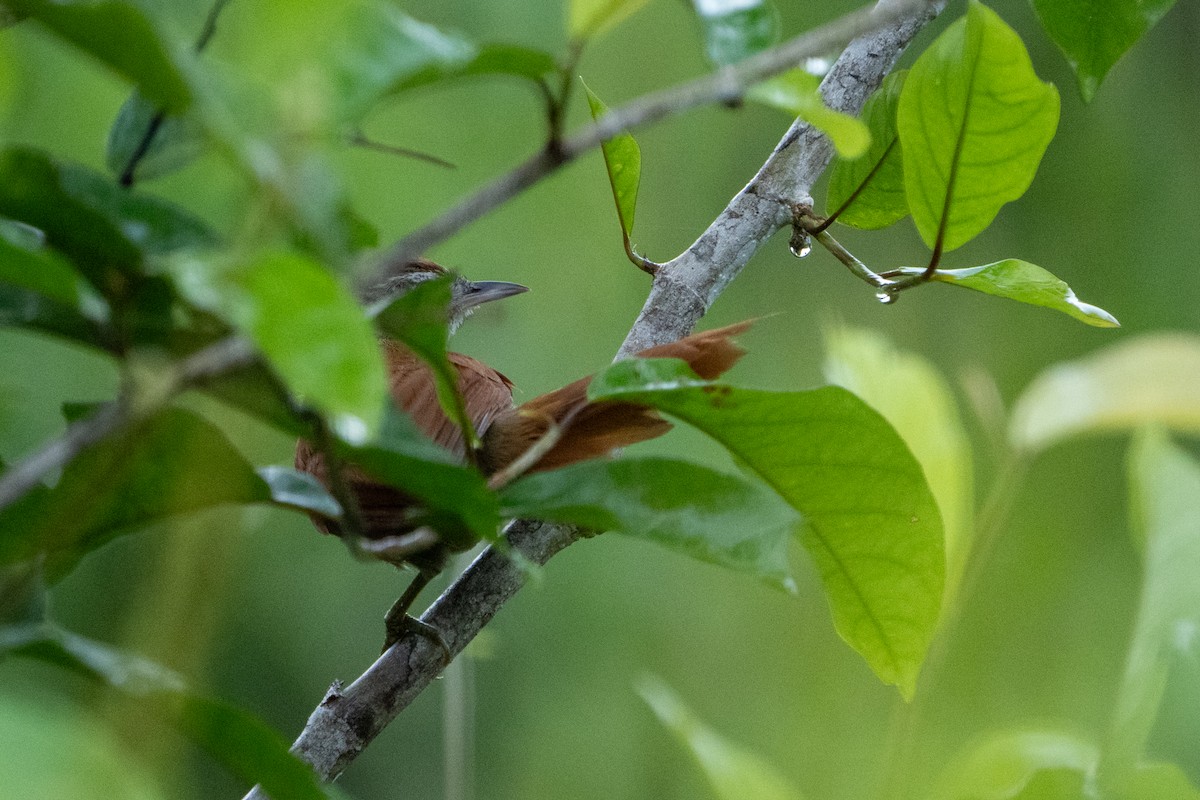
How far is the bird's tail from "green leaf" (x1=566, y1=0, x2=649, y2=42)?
11.6 inches

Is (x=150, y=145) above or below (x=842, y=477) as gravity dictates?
above

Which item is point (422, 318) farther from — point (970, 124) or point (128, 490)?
point (970, 124)

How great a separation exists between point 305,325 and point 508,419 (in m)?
0.99

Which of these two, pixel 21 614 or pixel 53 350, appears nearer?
pixel 21 614

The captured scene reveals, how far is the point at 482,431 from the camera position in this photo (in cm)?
155

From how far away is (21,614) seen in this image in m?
0.68

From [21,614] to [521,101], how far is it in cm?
375

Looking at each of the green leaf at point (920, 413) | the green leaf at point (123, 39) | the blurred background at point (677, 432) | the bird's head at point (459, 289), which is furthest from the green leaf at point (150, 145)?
the blurred background at point (677, 432)

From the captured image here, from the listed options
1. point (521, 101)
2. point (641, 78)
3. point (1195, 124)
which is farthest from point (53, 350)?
point (1195, 124)

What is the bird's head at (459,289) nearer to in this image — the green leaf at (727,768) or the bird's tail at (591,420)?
the bird's tail at (591,420)

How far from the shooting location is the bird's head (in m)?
2.62

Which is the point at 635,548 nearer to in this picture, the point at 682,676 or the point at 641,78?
the point at 682,676

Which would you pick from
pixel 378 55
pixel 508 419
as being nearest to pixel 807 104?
pixel 378 55

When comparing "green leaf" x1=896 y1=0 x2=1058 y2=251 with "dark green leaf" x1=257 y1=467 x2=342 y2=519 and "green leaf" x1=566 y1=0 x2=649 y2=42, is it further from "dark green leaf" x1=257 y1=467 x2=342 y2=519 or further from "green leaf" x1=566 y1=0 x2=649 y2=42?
"dark green leaf" x1=257 y1=467 x2=342 y2=519
